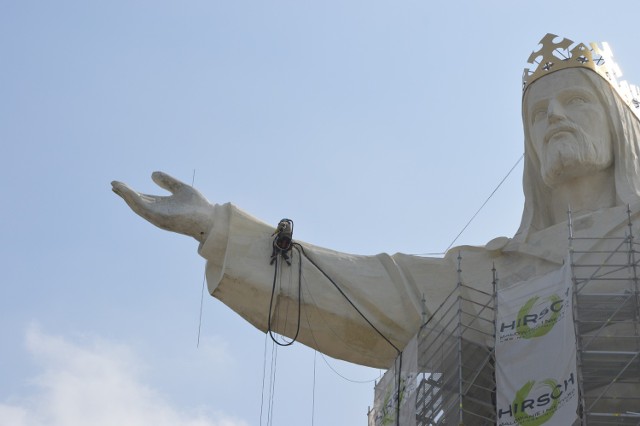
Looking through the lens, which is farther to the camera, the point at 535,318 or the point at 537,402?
the point at 535,318

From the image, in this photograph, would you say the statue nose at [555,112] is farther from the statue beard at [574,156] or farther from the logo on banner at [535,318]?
the logo on banner at [535,318]

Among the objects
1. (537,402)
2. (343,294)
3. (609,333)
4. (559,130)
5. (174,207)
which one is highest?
(559,130)

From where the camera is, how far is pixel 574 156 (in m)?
17.5

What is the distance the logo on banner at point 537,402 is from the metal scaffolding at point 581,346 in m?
0.20

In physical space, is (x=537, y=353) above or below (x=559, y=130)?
below

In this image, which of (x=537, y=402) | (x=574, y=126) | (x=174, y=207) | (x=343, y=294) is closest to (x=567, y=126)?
(x=574, y=126)

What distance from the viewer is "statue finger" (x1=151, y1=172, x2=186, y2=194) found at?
16.9 meters

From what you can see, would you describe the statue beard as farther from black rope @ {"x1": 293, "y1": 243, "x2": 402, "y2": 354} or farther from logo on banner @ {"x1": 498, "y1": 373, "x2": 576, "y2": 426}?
logo on banner @ {"x1": 498, "y1": 373, "x2": 576, "y2": 426}

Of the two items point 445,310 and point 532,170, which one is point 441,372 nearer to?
point 445,310

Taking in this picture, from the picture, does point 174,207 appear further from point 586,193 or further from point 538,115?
point 586,193

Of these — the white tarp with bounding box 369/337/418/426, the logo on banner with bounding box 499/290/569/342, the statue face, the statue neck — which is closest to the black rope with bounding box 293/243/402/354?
the white tarp with bounding box 369/337/418/426

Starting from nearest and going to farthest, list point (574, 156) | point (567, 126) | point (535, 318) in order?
point (535, 318) → point (574, 156) → point (567, 126)

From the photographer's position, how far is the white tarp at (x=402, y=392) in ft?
53.7

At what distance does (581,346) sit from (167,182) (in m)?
4.71
